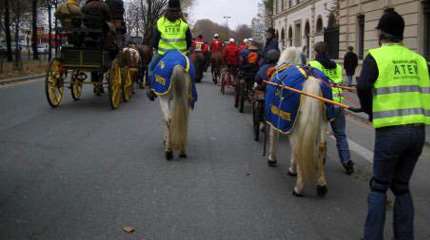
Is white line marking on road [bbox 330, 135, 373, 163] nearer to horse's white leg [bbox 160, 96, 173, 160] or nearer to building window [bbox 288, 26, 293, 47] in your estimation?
horse's white leg [bbox 160, 96, 173, 160]

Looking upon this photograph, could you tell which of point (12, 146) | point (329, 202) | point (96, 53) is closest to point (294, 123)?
point (329, 202)

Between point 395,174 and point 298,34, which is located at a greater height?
point 298,34

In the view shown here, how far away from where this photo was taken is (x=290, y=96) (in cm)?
700

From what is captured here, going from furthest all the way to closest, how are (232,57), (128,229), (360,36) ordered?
(360,36) < (232,57) < (128,229)

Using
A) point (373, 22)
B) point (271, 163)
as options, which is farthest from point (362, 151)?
point (373, 22)

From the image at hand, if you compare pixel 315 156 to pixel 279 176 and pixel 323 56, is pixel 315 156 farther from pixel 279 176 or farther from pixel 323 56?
pixel 323 56

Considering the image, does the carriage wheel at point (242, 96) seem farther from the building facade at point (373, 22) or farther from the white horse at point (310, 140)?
the white horse at point (310, 140)

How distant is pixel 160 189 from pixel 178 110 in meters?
1.83

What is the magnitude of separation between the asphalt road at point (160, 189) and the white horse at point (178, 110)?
11.5 inches

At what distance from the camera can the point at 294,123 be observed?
271 inches

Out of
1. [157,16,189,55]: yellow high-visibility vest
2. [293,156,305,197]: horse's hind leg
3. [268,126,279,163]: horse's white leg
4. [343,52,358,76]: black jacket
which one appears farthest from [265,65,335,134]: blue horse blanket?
[343,52,358,76]: black jacket

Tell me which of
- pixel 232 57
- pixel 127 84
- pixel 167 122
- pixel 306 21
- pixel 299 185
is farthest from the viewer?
pixel 306 21

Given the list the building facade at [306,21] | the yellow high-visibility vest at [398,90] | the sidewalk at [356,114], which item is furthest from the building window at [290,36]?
the yellow high-visibility vest at [398,90]

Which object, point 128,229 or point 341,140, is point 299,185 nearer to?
point 341,140
